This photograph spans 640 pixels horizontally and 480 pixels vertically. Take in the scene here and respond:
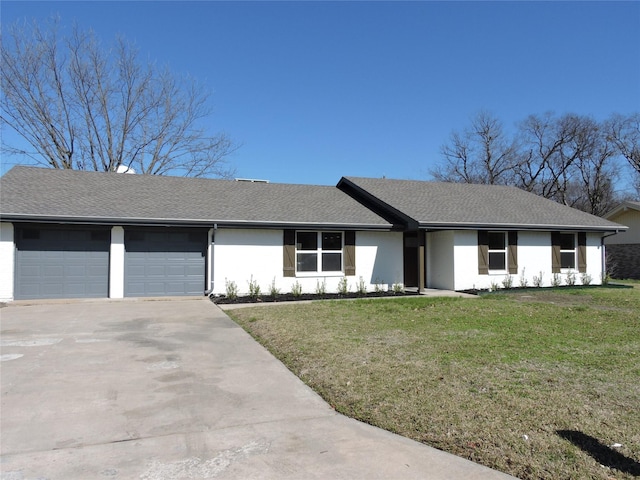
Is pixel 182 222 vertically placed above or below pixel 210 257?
above

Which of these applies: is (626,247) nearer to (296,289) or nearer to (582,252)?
(582,252)

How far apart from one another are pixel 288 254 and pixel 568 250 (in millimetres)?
11306

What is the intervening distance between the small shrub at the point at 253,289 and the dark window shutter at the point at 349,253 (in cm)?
309

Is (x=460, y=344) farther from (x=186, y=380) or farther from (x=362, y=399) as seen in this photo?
(x=186, y=380)

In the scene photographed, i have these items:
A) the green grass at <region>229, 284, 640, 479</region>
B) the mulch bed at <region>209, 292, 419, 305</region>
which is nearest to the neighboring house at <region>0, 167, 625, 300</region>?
the mulch bed at <region>209, 292, 419, 305</region>

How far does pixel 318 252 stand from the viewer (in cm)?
1545

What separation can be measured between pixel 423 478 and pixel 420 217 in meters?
12.7

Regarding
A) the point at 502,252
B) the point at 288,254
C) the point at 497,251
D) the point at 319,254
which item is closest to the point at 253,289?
the point at 288,254

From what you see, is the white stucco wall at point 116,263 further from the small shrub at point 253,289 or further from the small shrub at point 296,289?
the small shrub at point 296,289

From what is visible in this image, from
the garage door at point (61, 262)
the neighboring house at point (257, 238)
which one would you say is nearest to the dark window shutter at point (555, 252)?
the neighboring house at point (257, 238)

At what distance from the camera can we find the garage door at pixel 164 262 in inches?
546

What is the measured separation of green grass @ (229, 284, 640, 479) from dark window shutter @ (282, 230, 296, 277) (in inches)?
170

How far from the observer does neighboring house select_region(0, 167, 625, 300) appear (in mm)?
13211

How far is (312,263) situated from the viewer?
15398 mm
